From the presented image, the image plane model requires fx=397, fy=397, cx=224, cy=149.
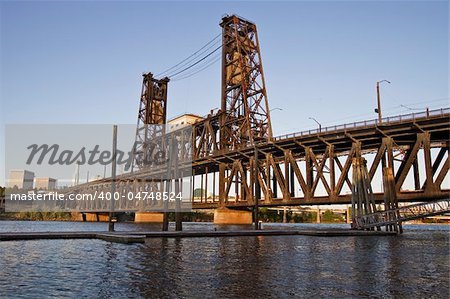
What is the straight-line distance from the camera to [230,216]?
69.2m

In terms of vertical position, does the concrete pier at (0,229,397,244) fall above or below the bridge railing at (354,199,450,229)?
below

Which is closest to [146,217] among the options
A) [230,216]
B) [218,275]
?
[230,216]

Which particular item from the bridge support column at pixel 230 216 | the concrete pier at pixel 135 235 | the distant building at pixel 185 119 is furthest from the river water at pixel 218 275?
the distant building at pixel 185 119

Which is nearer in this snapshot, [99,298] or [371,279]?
[99,298]

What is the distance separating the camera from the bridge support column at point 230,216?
2699 inches

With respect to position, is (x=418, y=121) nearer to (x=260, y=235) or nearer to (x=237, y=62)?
(x=260, y=235)

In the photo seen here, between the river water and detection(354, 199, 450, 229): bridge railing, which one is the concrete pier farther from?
the river water

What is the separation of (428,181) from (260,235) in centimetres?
1811

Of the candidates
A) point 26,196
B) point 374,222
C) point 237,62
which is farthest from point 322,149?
point 26,196

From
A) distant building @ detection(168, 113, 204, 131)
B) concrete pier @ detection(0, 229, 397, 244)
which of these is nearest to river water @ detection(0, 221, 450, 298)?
concrete pier @ detection(0, 229, 397, 244)

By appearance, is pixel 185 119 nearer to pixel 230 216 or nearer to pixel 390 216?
pixel 230 216

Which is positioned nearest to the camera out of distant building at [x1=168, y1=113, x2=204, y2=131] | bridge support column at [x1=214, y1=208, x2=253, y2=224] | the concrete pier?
the concrete pier

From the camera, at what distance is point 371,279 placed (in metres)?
13.2

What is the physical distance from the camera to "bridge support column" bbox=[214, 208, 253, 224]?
68.6 meters
